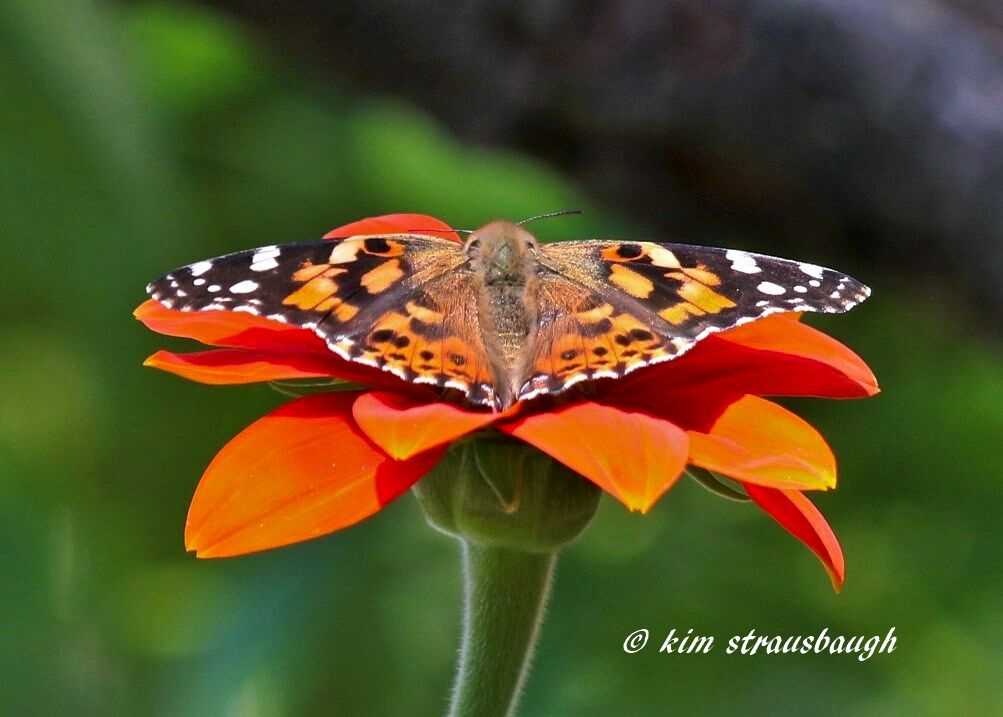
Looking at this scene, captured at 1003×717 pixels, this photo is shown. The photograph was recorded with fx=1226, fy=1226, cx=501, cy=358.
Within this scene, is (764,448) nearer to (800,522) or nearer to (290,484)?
(800,522)

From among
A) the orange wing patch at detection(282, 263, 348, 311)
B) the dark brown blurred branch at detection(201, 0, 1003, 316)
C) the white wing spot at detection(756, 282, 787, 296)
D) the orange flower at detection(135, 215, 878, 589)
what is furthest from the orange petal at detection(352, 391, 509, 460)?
the dark brown blurred branch at detection(201, 0, 1003, 316)

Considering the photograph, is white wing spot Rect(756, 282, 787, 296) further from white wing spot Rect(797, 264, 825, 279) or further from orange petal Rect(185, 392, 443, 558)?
orange petal Rect(185, 392, 443, 558)

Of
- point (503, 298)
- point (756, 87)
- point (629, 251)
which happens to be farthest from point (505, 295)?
point (756, 87)

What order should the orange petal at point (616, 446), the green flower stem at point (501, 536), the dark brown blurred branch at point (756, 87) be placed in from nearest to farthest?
1. the orange petal at point (616, 446)
2. the green flower stem at point (501, 536)
3. the dark brown blurred branch at point (756, 87)

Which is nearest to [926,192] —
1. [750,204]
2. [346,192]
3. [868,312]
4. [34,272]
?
[750,204]

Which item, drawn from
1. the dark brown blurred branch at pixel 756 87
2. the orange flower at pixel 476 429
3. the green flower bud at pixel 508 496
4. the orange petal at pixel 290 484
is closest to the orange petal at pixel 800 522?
the orange flower at pixel 476 429

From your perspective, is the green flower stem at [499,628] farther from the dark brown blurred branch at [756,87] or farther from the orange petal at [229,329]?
the dark brown blurred branch at [756,87]

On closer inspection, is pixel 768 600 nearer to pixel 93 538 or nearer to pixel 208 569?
pixel 208 569

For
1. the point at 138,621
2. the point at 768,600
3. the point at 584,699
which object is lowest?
the point at 138,621
